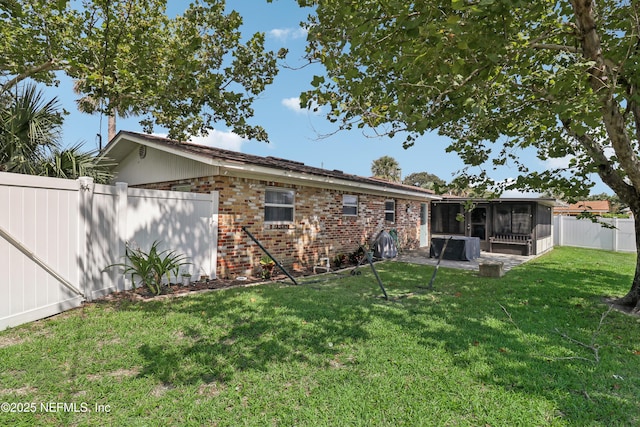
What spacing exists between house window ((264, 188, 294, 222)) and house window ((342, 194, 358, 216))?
2.79 m

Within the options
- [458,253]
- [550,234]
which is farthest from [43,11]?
[550,234]

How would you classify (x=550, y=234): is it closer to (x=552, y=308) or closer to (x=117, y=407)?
(x=552, y=308)

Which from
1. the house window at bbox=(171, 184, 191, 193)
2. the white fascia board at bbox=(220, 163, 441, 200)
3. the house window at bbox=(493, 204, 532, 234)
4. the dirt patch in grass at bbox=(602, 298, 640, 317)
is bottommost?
the dirt patch in grass at bbox=(602, 298, 640, 317)

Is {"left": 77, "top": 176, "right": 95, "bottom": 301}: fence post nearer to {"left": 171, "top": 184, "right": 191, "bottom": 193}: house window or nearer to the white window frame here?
{"left": 171, "top": 184, "right": 191, "bottom": 193}: house window

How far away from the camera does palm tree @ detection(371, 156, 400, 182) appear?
37.5 metres

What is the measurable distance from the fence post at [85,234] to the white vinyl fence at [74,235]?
2 centimetres

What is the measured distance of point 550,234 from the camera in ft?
60.1

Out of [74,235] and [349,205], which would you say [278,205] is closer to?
[349,205]

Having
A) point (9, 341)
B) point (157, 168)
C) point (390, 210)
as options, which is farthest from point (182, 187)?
point (390, 210)

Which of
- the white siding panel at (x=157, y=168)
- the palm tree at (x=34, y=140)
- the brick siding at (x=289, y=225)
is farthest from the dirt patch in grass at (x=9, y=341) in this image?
the palm tree at (x=34, y=140)

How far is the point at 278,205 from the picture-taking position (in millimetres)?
9195

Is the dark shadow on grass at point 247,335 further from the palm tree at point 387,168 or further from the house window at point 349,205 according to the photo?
the palm tree at point 387,168

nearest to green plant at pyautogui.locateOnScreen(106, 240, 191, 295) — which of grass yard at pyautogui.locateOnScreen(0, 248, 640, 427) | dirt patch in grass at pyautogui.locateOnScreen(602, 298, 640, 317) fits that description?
grass yard at pyautogui.locateOnScreen(0, 248, 640, 427)

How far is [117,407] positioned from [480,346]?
12.7 feet
